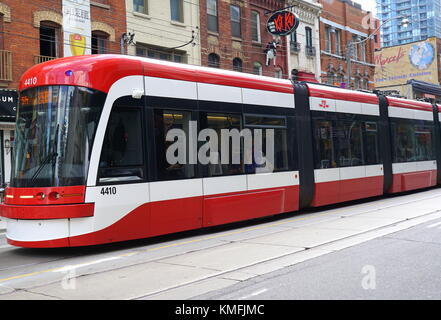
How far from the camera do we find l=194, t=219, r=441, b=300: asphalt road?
5539mm

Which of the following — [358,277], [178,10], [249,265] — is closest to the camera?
[358,277]

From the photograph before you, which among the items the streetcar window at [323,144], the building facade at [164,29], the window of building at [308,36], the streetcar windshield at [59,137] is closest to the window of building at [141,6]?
the building facade at [164,29]

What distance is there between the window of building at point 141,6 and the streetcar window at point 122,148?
14.1 m

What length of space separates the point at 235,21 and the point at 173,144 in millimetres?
19009

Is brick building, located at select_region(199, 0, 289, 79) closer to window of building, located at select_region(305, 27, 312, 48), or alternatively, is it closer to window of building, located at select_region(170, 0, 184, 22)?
window of building, located at select_region(170, 0, 184, 22)

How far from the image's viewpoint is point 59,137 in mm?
8148

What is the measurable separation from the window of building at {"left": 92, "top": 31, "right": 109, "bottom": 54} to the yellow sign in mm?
38407

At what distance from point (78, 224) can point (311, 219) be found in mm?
6353

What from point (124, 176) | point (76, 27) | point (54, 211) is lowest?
point (54, 211)

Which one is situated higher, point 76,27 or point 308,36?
point 308,36

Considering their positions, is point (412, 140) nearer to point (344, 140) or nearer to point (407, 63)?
point (344, 140)


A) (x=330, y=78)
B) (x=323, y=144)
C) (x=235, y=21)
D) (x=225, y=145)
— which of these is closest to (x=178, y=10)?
(x=235, y=21)

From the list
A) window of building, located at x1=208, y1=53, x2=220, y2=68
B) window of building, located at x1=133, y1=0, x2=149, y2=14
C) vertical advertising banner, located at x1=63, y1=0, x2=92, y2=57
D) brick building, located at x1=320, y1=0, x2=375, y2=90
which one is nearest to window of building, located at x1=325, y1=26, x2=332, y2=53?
brick building, located at x1=320, y1=0, x2=375, y2=90

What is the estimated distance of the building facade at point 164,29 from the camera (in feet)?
70.0
